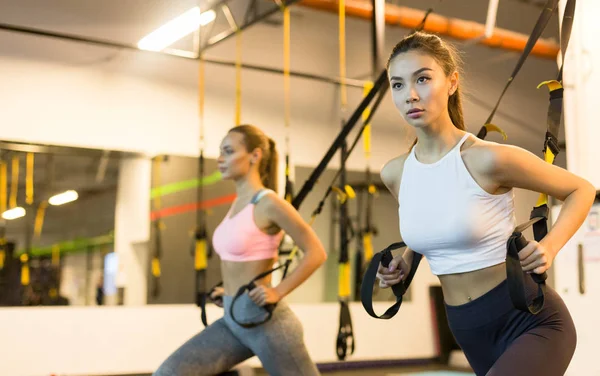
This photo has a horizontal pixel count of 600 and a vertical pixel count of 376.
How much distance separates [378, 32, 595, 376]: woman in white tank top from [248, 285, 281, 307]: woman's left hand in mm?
1051

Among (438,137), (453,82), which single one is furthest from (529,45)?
(438,137)

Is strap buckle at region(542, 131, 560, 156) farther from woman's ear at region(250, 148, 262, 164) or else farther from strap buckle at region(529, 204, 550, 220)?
woman's ear at region(250, 148, 262, 164)

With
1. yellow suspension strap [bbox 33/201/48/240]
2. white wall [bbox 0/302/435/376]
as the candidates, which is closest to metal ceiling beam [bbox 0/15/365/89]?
yellow suspension strap [bbox 33/201/48/240]

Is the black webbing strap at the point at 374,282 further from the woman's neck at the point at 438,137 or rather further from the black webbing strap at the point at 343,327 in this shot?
the black webbing strap at the point at 343,327

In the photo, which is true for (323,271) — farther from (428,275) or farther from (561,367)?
(561,367)

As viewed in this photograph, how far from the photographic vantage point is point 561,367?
5.54 feet

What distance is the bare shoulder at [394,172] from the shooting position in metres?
2.02

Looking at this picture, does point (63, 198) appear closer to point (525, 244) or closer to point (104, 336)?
point (104, 336)

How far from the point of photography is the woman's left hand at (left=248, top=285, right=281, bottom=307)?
9.31 ft

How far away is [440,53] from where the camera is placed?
1.84 meters

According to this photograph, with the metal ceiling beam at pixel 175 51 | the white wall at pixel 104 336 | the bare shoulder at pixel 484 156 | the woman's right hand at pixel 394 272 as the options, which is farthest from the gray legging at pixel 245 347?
the white wall at pixel 104 336

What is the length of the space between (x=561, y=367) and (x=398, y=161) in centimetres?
68

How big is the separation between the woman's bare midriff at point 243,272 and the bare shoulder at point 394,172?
1.03 meters

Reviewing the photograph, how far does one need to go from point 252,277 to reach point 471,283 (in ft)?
4.39
